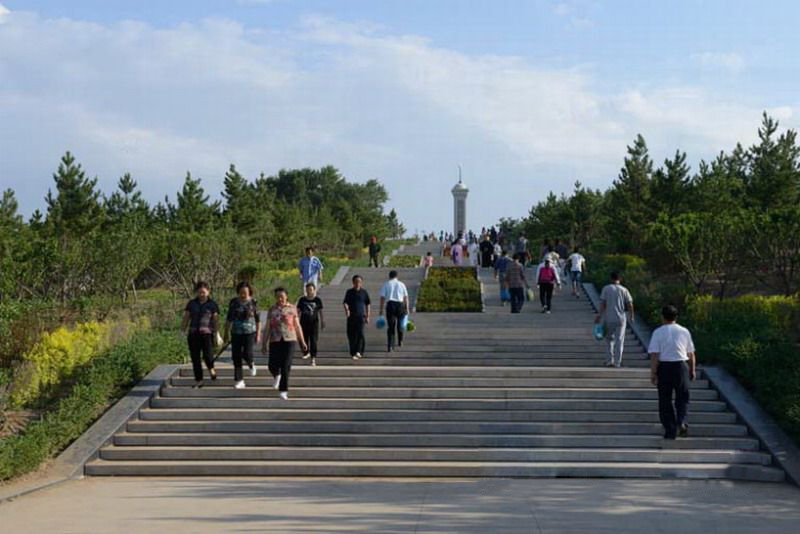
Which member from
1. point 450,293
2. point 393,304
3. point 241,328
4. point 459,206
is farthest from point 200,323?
point 459,206

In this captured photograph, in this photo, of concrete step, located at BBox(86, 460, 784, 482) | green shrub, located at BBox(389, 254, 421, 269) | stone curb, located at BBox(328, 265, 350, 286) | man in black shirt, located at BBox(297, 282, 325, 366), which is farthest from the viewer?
green shrub, located at BBox(389, 254, 421, 269)

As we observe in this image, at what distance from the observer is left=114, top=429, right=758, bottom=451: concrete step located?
432 inches

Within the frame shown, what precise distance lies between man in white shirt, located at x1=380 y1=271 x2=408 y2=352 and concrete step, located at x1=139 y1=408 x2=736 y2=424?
3.62 meters

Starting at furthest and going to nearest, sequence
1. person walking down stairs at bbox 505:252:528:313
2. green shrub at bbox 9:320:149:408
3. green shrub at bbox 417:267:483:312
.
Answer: green shrub at bbox 417:267:483:312, person walking down stairs at bbox 505:252:528:313, green shrub at bbox 9:320:149:408

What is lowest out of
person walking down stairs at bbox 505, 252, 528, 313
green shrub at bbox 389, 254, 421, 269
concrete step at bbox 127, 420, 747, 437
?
concrete step at bbox 127, 420, 747, 437

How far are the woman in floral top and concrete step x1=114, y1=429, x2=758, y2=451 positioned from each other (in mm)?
1167

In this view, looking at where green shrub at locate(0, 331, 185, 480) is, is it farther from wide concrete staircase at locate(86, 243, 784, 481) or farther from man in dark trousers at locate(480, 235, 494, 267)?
man in dark trousers at locate(480, 235, 494, 267)

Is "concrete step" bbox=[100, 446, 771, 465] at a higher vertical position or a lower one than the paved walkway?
higher

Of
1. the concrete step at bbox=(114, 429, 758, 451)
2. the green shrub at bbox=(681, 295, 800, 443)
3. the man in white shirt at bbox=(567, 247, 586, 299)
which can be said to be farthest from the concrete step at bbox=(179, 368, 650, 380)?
the man in white shirt at bbox=(567, 247, 586, 299)

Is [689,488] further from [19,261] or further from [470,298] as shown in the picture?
[19,261]

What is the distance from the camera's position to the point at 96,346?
602 inches

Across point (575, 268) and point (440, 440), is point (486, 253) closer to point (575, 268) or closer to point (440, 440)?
point (575, 268)

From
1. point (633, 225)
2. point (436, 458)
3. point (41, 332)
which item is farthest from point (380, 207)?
point (436, 458)

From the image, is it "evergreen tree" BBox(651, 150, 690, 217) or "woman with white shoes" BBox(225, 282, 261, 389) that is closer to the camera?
"woman with white shoes" BBox(225, 282, 261, 389)
